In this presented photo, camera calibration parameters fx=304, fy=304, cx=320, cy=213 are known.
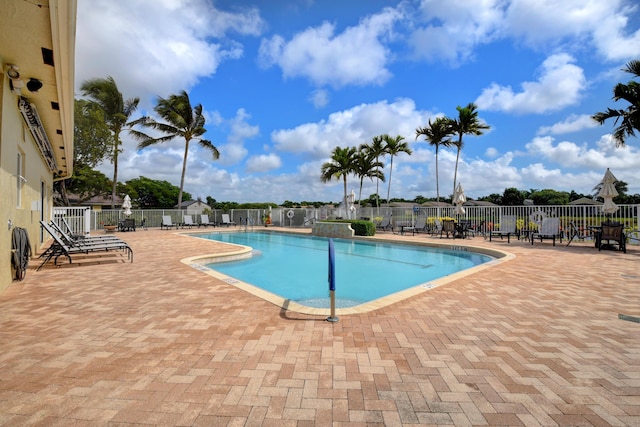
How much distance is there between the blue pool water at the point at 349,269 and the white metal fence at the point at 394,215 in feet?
17.3

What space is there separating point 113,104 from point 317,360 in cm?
2836

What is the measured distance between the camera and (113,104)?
2372cm

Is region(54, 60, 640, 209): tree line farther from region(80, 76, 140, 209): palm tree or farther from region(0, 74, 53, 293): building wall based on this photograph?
region(0, 74, 53, 293): building wall

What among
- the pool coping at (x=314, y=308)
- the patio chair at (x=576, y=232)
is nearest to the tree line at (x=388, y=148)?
the patio chair at (x=576, y=232)

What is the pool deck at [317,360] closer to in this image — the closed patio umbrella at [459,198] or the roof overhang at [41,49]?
the roof overhang at [41,49]

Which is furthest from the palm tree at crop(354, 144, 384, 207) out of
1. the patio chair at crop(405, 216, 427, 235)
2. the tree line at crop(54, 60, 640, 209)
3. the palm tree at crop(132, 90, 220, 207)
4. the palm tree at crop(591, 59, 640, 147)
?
the palm tree at crop(591, 59, 640, 147)

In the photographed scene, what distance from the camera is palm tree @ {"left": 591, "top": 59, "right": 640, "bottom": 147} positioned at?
11609mm

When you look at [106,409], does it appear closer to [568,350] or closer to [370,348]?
[370,348]

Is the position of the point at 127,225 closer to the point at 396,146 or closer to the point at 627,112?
the point at 396,146

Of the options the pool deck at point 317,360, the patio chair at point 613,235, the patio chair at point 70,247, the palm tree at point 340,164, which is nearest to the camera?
the pool deck at point 317,360

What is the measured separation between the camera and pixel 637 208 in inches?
412

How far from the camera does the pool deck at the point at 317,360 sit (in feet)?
5.98

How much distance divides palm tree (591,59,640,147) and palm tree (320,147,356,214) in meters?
16.4

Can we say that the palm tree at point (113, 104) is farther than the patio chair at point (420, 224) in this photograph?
Yes
